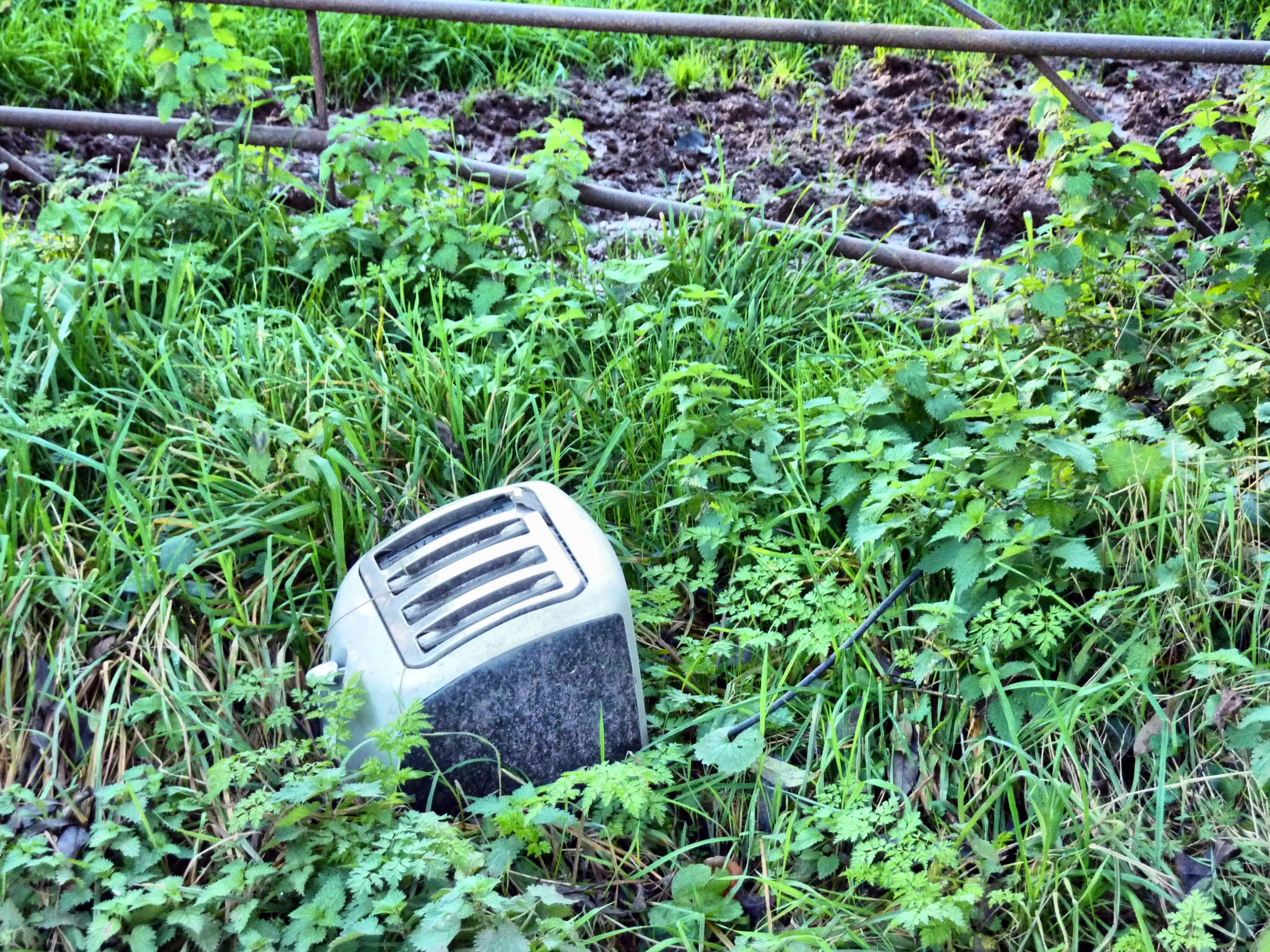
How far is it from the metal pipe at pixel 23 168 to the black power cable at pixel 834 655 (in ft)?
8.96

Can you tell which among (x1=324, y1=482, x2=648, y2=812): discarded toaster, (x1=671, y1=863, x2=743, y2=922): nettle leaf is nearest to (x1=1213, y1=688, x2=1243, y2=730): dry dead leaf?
(x1=671, y1=863, x2=743, y2=922): nettle leaf

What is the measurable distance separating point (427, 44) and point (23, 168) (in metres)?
1.57

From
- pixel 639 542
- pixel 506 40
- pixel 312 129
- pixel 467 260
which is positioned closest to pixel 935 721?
pixel 639 542

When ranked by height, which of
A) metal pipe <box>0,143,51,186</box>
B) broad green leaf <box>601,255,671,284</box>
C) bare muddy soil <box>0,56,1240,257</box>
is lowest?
broad green leaf <box>601,255,671,284</box>

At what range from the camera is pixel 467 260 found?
9.95 feet

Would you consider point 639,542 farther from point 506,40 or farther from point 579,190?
point 506,40

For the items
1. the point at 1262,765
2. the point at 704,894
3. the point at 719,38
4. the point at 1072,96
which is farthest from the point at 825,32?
the point at 704,894

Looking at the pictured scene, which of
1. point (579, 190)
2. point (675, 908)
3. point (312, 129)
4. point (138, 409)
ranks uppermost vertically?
point (312, 129)

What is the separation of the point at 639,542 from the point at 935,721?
778mm

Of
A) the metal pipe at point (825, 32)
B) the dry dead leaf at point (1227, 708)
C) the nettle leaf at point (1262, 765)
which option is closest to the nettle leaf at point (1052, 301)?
the metal pipe at point (825, 32)

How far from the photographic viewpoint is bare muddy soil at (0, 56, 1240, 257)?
11.6 feet

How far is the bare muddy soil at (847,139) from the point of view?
11.6 feet

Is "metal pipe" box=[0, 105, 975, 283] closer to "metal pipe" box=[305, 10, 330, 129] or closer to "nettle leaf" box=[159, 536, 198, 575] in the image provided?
"metal pipe" box=[305, 10, 330, 129]

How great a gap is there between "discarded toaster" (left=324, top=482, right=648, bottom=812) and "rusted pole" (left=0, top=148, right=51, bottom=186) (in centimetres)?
214
